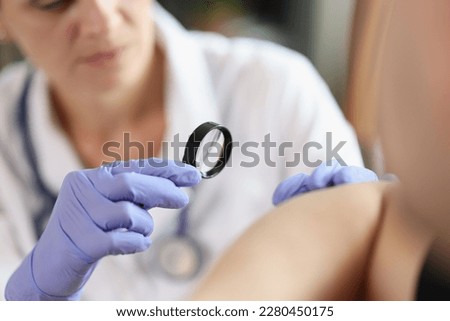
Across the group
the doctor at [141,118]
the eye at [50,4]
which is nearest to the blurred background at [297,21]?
the doctor at [141,118]

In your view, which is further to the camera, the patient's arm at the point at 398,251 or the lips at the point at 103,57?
the lips at the point at 103,57

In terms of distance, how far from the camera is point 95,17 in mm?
870

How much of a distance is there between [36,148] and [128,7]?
23cm

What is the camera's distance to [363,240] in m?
0.77

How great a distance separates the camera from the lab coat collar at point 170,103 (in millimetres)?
912

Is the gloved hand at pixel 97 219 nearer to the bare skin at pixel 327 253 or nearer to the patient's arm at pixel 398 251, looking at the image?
the bare skin at pixel 327 253

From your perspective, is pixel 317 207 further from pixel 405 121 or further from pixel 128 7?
pixel 128 7

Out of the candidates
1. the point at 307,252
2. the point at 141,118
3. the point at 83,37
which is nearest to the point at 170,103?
the point at 141,118

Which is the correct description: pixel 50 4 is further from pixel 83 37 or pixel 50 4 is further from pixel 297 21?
pixel 297 21

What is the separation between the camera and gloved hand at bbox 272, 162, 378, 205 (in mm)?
850

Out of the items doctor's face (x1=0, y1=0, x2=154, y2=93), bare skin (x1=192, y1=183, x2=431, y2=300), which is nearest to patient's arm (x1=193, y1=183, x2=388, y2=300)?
bare skin (x1=192, y1=183, x2=431, y2=300)

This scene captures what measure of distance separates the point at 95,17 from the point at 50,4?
6cm

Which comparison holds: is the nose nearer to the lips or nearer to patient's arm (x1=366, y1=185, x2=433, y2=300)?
the lips
